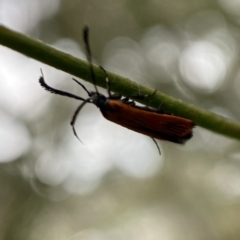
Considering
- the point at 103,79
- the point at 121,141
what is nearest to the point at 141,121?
the point at 103,79

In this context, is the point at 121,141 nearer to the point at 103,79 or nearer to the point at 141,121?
the point at 141,121

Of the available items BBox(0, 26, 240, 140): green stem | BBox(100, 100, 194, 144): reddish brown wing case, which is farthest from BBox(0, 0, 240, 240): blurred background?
BBox(0, 26, 240, 140): green stem

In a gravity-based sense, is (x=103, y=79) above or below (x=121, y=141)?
above

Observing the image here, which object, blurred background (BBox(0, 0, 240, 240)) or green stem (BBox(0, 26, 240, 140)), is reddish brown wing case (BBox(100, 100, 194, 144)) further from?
blurred background (BBox(0, 0, 240, 240))

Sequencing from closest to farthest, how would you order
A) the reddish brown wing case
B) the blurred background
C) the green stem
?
1. the green stem
2. the reddish brown wing case
3. the blurred background

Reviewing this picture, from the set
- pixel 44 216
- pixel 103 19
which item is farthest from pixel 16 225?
pixel 103 19

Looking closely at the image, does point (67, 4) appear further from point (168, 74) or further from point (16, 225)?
point (16, 225)

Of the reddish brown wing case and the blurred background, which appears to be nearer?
the reddish brown wing case
